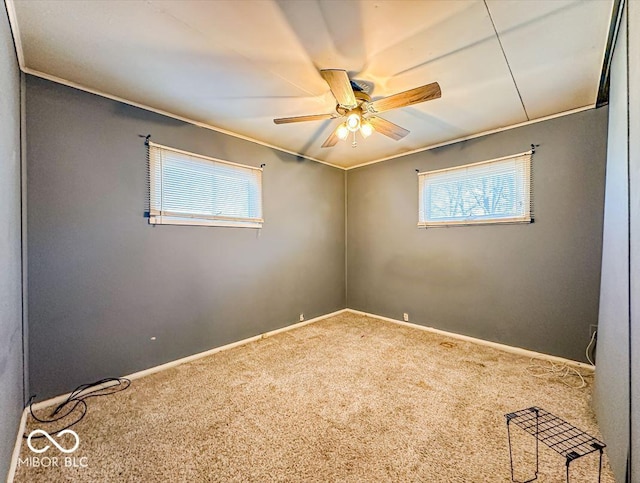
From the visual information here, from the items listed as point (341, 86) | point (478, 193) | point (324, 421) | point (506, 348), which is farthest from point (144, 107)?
point (506, 348)

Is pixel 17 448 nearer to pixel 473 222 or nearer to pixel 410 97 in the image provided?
pixel 410 97

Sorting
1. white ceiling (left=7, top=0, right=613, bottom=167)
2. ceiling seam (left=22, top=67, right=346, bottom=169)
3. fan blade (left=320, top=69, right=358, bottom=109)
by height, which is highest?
white ceiling (left=7, top=0, right=613, bottom=167)

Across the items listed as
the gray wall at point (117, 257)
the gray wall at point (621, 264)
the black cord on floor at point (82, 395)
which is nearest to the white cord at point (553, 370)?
the gray wall at point (621, 264)

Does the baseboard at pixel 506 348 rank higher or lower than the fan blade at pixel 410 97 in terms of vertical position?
lower

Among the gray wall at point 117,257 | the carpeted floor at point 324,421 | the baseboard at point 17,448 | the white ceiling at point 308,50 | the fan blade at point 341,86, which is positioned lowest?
the carpeted floor at point 324,421

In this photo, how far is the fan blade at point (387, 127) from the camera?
245cm

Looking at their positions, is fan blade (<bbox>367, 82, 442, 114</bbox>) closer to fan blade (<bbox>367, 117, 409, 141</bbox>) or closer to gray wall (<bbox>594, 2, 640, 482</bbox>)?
fan blade (<bbox>367, 117, 409, 141</bbox>)

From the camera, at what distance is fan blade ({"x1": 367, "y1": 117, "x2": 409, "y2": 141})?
2449 mm

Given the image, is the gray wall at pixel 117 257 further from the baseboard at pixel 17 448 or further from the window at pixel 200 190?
the baseboard at pixel 17 448

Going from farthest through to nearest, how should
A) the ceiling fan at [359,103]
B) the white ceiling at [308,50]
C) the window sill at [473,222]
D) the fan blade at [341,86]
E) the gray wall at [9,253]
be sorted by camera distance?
→ the window sill at [473,222], the ceiling fan at [359,103], the fan blade at [341,86], the white ceiling at [308,50], the gray wall at [9,253]

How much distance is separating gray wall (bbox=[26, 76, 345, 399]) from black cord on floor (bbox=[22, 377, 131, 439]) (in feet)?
0.21

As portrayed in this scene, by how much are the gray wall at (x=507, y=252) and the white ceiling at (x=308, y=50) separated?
0.48 meters

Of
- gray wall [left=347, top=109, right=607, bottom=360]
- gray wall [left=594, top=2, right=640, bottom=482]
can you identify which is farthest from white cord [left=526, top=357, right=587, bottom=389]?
gray wall [left=594, top=2, right=640, bottom=482]

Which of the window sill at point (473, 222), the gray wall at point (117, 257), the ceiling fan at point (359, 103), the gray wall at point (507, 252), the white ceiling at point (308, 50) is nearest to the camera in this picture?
the white ceiling at point (308, 50)
